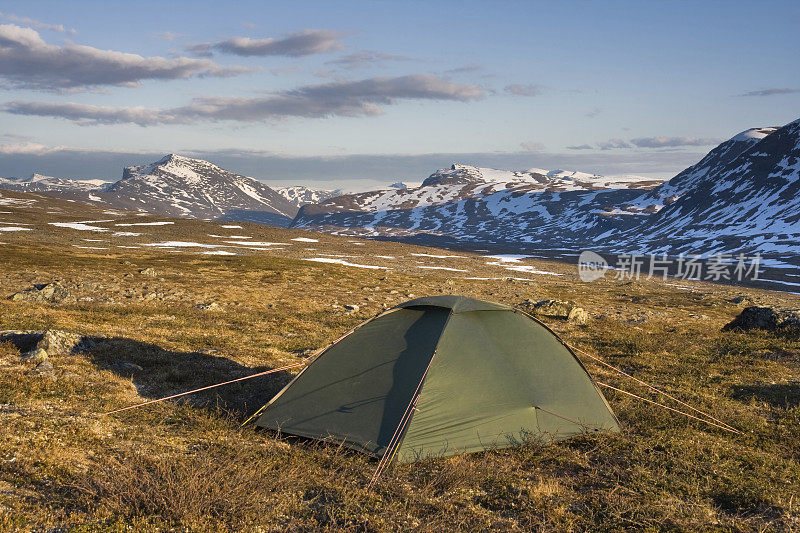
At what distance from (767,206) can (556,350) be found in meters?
224

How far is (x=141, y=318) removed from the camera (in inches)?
806

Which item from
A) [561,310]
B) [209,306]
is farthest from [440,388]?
[561,310]

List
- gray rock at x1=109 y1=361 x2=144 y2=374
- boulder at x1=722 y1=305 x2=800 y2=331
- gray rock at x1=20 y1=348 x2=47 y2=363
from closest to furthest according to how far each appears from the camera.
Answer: gray rock at x1=20 y1=348 x2=47 y2=363 < gray rock at x1=109 y1=361 x2=144 y2=374 < boulder at x1=722 y1=305 x2=800 y2=331

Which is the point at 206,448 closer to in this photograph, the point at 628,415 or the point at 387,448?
the point at 387,448

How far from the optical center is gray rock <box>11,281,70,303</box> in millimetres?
22891

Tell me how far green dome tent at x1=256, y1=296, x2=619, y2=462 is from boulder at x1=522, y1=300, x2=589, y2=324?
1528 cm

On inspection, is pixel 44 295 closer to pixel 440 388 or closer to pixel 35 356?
pixel 35 356

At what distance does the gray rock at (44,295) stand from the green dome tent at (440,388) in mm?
18529

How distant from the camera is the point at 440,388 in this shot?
31.9 ft

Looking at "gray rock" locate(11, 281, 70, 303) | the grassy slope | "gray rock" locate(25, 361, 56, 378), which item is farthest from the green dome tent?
"gray rock" locate(11, 281, 70, 303)

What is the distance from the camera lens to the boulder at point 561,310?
26125 mm

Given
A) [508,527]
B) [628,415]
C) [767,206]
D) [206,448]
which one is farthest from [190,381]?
[767,206]

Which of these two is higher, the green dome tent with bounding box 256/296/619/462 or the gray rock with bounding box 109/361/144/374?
the green dome tent with bounding box 256/296/619/462

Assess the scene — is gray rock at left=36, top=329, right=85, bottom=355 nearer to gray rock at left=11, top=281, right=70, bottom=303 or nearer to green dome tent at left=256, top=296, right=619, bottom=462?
green dome tent at left=256, top=296, right=619, bottom=462
